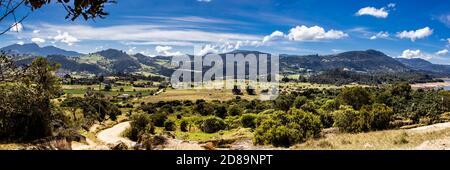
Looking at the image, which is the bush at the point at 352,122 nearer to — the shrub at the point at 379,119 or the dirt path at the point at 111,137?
the shrub at the point at 379,119

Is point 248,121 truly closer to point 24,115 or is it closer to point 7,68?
point 24,115

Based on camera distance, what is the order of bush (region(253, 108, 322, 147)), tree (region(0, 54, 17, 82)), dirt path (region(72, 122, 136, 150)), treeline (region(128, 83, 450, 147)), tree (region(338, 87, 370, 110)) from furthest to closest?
tree (region(338, 87, 370, 110))
treeline (region(128, 83, 450, 147))
bush (region(253, 108, 322, 147))
dirt path (region(72, 122, 136, 150))
tree (region(0, 54, 17, 82))

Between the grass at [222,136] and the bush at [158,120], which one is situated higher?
the grass at [222,136]

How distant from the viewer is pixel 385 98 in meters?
94.9

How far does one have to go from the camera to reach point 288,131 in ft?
128

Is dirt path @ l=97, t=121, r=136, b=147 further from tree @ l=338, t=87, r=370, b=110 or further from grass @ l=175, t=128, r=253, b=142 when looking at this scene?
tree @ l=338, t=87, r=370, b=110

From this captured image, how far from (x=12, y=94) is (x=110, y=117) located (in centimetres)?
6584

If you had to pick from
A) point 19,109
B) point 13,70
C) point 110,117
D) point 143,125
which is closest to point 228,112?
point 110,117

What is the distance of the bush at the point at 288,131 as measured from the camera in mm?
38906

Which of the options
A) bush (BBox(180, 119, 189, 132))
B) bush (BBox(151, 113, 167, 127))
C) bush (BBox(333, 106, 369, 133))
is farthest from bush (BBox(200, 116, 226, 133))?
bush (BBox(333, 106, 369, 133))

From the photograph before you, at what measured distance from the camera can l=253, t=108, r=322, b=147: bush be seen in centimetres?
3891

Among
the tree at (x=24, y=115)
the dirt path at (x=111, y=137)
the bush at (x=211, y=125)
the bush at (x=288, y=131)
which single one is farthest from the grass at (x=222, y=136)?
the tree at (x=24, y=115)
